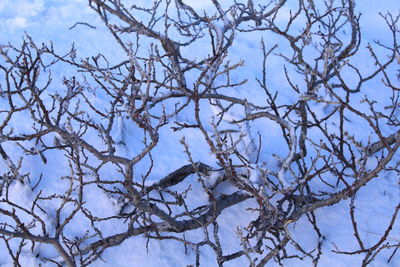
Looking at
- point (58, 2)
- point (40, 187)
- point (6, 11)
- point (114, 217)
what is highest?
point (58, 2)

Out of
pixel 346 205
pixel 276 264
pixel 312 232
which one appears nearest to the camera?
pixel 276 264

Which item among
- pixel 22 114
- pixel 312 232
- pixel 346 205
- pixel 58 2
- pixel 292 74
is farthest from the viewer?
pixel 58 2

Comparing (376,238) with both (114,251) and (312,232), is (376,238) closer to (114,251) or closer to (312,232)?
(312,232)

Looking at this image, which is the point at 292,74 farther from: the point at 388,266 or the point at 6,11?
the point at 6,11

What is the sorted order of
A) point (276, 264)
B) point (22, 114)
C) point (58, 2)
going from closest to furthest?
point (276, 264)
point (22, 114)
point (58, 2)

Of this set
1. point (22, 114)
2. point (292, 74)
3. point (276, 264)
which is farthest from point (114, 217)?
point (292, 74)

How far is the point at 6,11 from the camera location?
19.4 feet

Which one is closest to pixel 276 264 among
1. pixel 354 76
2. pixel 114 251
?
pixel 114 251

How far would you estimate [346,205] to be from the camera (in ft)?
12.7

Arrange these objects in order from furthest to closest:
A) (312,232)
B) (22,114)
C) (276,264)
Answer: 1. (22,114)
2. (312,232)
3. (276,264)

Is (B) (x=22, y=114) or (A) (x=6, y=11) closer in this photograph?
(B) (x=22, y=114)

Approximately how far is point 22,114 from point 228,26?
91.4 inches

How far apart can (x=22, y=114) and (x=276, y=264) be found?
290 centimetres

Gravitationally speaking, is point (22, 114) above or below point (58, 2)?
below
